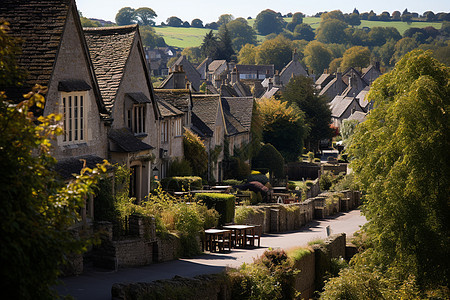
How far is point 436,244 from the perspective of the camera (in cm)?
2141

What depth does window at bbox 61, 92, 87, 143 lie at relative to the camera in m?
20.3

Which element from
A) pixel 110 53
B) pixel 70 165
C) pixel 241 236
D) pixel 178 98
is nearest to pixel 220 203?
pixel 241 236

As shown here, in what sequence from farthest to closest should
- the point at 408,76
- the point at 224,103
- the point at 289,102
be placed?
the point at 289,102, the point at 224,103, the point at 408,76

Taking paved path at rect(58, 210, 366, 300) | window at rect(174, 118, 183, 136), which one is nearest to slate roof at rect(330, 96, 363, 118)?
window at rect(174, 118, 183, 136)

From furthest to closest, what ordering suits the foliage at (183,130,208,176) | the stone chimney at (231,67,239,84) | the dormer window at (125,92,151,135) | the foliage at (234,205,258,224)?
the stone chimney at (231,67,239,84)
the foliage at (183,130,208,176)
the foliage at (234,205,258,224)
the dormer window at (125,92,151,135)

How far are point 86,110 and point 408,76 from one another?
A: 429 inches

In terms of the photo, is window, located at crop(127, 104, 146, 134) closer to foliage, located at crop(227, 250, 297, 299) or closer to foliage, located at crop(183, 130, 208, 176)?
foliage, located at crop(227, 250, 297, 299)

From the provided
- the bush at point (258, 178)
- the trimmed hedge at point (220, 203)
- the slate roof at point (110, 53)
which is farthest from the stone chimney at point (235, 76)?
the trimmed hedge at point (220, 203)

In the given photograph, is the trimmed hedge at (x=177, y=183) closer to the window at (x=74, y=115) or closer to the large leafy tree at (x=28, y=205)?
the window at (x=74, y=115)

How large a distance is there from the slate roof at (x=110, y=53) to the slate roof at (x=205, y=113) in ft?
57.7

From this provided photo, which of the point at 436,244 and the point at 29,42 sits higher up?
the point at 29,42

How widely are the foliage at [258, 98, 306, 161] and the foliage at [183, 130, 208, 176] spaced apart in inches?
1156

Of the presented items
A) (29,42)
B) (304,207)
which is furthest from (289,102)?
(29,42)

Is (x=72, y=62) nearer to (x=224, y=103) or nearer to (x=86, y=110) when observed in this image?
(x=86, y=110)
